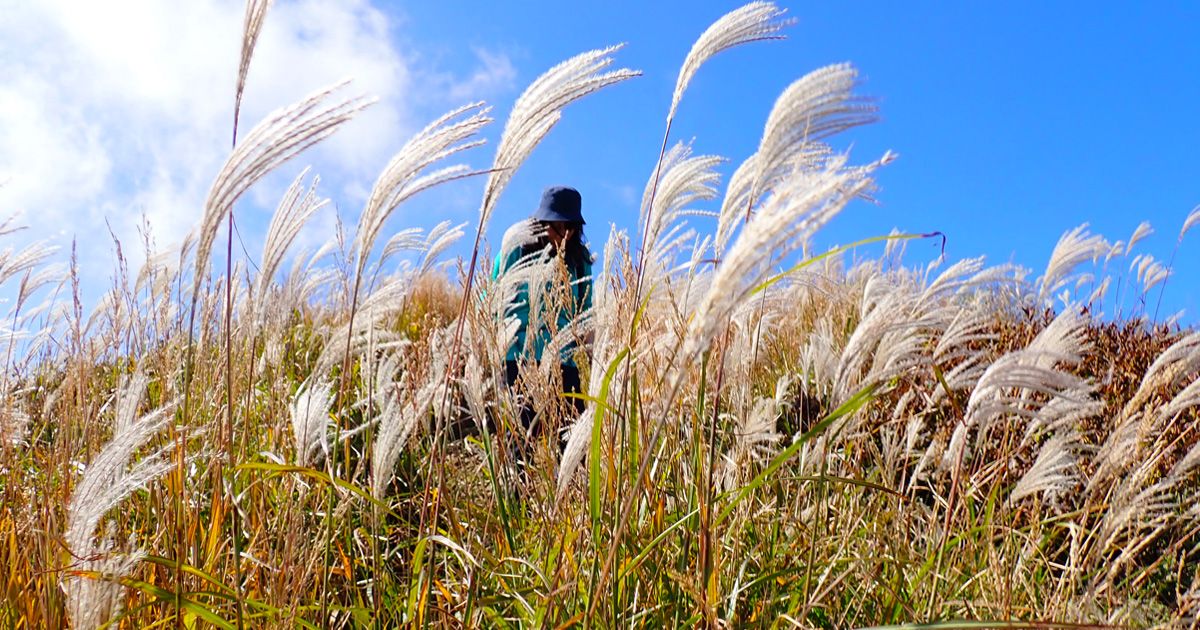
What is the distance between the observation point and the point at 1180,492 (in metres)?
3.60

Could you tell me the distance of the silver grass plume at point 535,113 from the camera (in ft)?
4.99

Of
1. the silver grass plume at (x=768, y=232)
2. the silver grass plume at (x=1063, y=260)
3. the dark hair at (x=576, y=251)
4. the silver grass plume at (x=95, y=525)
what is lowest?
the silver grass plume at (x=95, y=525)

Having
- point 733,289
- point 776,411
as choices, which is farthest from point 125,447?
point 776,411

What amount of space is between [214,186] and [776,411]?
7.67 ft

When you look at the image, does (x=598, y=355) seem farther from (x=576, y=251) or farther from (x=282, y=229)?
(x=576, y=251)

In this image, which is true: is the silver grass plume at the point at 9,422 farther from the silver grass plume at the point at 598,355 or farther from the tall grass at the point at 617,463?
the silver grass plume at the point at 598,355

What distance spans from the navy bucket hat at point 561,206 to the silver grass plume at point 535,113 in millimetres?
3746

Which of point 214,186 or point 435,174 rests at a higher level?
point 435,174

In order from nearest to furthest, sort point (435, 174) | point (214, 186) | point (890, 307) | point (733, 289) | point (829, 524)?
1. point (733, 289)
2. point (214, 186)
3. point (435, 174)
4. point (890, 307)
5. point (829, 524)

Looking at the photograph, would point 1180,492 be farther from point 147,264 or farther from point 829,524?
point 147,264

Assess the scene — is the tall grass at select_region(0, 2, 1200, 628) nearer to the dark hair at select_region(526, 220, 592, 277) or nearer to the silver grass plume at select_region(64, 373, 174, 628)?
the silver grass plume at select_region(64, 373, 174, 628)

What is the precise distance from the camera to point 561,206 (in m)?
5.38

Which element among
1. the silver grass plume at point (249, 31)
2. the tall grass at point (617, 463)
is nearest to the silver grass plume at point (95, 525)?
the tall grass at point (617, 463)

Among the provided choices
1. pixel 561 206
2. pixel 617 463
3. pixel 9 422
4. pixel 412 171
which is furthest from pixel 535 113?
pixel 561 206
